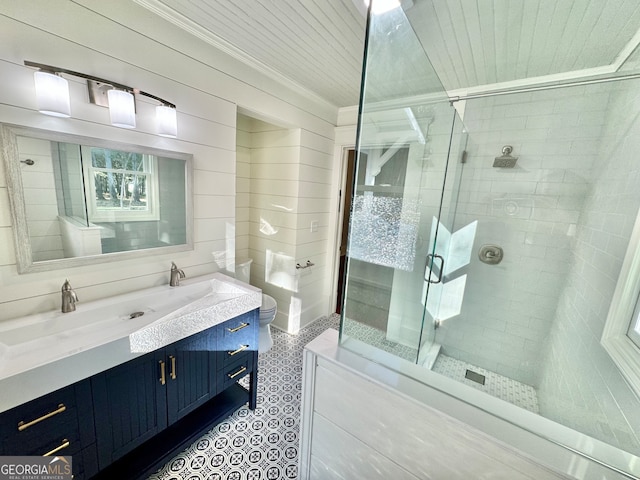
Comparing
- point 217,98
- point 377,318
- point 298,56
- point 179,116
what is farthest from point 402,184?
point 179,116

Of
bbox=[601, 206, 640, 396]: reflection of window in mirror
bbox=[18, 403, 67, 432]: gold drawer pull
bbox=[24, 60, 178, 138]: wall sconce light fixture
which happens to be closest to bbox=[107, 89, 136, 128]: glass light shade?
bbox=[24, 60, 178, 138]: wall sconce light fixture

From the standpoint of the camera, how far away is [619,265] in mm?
1179

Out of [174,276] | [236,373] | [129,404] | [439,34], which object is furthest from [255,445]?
[439,34]

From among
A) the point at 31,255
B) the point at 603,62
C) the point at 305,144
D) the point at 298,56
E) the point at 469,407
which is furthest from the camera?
the point at 305,144

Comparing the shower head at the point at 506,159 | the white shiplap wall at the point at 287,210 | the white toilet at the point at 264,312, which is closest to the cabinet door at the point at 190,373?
the white toilet at the point at 264,312

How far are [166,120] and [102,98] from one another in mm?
287

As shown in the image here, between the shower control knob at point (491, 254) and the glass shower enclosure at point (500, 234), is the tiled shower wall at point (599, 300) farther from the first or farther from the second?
the shower control knob at point (491, 254)

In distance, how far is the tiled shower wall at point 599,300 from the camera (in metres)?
1.05

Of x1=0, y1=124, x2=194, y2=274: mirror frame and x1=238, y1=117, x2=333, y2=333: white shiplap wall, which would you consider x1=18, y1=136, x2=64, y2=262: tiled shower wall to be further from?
x1=238, y1=117, x2=333, y2=333: white shiplap wall

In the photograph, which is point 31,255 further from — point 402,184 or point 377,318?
point 402,184

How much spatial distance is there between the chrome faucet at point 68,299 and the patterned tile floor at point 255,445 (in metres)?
0.99

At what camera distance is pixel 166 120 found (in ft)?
4.83

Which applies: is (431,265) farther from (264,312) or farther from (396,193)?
(264,312)

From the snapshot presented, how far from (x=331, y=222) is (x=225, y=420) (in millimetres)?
2088
